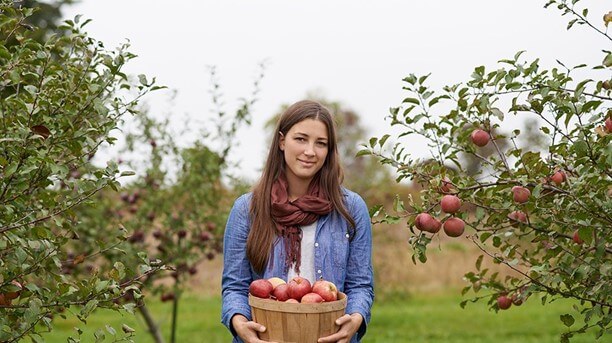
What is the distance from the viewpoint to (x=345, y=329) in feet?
8.80

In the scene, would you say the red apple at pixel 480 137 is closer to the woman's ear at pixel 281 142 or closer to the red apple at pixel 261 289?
the woman's ear at pixel 281 142

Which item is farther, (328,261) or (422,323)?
(422,323)

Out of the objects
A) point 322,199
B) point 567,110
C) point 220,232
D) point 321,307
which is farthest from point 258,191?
point 220,232

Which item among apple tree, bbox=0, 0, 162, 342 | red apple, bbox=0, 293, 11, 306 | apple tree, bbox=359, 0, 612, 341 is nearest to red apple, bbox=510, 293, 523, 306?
apple tree, bbox=359, 0, 612, 341

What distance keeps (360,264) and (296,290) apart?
15.0 inches

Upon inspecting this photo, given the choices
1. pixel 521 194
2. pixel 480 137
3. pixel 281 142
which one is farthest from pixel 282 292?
pixel 480 137

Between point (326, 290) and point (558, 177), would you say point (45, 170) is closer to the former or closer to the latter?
point (326, 290)

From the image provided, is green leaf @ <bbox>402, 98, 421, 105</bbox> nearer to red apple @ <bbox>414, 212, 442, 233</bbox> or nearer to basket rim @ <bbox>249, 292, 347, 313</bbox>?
red apple @ <bbox>414, 212, 442, 233</bbox>

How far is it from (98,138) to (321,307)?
44.5 inches

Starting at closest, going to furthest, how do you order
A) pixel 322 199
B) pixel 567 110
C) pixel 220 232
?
pixel 567 110 < pixel 322 199 < pixel 220 232

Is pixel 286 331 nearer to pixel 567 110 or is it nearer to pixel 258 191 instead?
pixel 258 191

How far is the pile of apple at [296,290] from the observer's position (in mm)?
2660

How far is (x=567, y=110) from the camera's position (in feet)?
9.09

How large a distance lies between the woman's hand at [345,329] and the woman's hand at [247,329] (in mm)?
196
